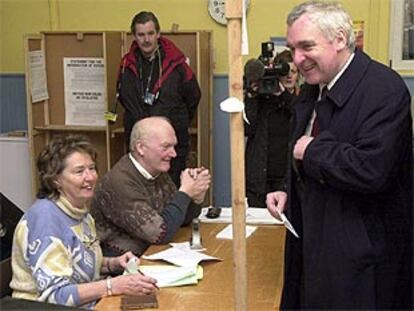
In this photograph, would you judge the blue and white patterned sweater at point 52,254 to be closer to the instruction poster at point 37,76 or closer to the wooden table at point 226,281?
the wooden table at point 226,281

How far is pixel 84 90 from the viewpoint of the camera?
15.4ft

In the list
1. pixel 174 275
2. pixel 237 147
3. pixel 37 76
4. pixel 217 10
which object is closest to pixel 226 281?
pixel 174 275

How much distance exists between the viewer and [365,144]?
56.9 inches

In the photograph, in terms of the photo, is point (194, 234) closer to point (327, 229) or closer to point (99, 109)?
point (327, 229)

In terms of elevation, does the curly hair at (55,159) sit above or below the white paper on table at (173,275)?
above

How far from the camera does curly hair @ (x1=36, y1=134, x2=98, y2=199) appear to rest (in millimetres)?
1926

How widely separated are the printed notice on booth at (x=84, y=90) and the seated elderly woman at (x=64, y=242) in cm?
263

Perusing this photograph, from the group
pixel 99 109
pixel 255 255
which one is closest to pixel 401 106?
pixel 255 255

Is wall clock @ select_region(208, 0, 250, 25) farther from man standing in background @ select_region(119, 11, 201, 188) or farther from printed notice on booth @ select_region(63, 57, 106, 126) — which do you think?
printed notice on booth @ select_region(63, 57, 106, 126)

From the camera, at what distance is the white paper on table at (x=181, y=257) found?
200cm

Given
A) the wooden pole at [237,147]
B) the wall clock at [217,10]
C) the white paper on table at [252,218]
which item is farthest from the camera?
the wall clock at [217,10]

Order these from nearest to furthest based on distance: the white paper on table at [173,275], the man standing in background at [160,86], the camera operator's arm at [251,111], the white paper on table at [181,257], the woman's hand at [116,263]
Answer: the white paper on table at [173,275]
the white paper on table at [181,257]
the woman's hand at [116,263]
the camera operator's arm at [251,111]
the man standing in background at [160,86]

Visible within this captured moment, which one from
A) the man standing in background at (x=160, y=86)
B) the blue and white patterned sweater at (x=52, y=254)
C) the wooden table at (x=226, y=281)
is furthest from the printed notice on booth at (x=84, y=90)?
the blue and white patterned sweater at (x=52, y=254)

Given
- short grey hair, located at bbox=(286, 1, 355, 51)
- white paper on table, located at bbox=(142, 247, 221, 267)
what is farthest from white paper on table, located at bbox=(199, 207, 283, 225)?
short grey hair, located at bbox=(286, 1, 355, 51)
